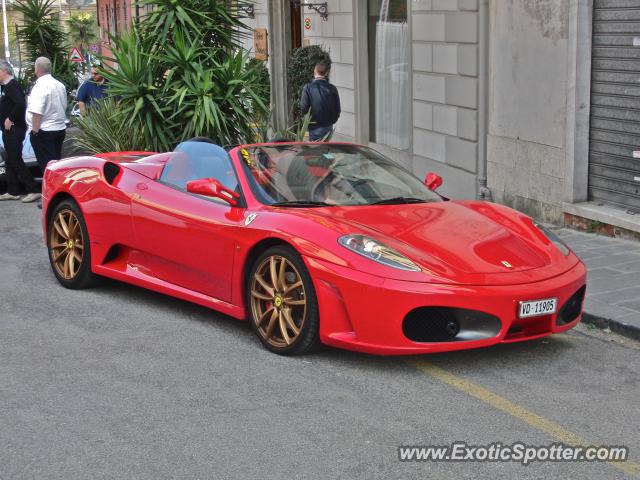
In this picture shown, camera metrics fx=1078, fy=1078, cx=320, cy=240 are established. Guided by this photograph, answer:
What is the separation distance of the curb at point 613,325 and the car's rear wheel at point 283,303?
6.92 ft

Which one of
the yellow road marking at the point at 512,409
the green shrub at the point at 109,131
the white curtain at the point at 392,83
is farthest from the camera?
the white curtain at the point at 392,83

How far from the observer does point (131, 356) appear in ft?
21.0

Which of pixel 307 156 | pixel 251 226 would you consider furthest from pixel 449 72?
pixel 251 226

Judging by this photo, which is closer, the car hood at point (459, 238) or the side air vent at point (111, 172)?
the car hood at point (459, 238)

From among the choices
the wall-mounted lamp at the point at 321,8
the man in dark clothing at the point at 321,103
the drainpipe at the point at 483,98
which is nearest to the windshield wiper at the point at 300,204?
the drainpipe at the point at 483,98

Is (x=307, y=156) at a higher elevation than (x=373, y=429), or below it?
higher

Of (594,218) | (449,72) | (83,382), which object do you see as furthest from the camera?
(449,72)

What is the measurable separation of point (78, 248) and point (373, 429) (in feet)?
12.7

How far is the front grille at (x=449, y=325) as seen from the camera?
19.4ft

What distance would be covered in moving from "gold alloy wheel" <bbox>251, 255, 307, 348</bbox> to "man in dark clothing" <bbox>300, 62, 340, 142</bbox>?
7260 mm

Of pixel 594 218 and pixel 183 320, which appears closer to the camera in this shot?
pixel 183 320

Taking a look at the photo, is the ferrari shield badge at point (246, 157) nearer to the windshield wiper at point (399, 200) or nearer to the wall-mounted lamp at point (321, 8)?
the windshield wiper at point (399, 200)

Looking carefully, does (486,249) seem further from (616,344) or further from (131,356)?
(131,356)

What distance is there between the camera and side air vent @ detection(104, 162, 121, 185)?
26.2 feet
